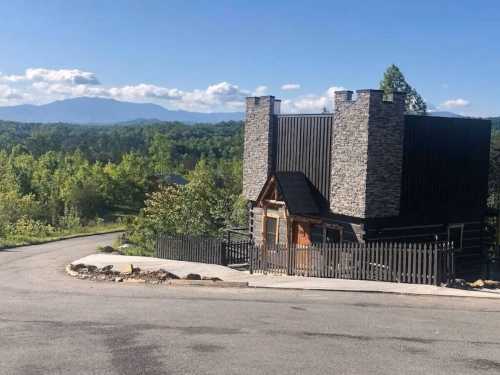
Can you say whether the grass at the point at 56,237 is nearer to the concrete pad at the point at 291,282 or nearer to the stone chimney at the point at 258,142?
the concrete pad at the point at 291,282

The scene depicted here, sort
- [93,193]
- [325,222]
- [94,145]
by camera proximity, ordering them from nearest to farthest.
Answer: [325,222]
[93,193]
[94,145]

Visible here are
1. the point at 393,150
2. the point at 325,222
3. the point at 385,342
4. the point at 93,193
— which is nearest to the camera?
the point at 385,342

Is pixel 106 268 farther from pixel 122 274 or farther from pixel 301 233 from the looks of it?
pixel 301 233

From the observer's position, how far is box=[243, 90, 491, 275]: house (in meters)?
23.9

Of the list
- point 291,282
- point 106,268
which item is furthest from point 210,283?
point 106,268

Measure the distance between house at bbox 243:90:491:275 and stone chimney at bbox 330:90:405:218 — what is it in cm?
4

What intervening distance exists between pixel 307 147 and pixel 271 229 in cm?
418

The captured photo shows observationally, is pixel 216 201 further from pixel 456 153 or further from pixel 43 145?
pixel 43 145

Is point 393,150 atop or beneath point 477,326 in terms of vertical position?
atop

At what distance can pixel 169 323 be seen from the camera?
1413 cm

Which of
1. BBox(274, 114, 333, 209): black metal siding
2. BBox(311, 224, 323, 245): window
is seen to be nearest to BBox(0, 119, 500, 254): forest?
BBox(274, 114, 333, 209): black metal siding

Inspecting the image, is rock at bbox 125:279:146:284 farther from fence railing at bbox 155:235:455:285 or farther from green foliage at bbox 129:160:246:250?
green foliage at bbox 129:160:246:250

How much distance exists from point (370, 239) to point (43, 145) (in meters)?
139

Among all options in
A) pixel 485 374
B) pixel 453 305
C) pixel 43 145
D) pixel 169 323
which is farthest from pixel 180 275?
pixel 43 145
